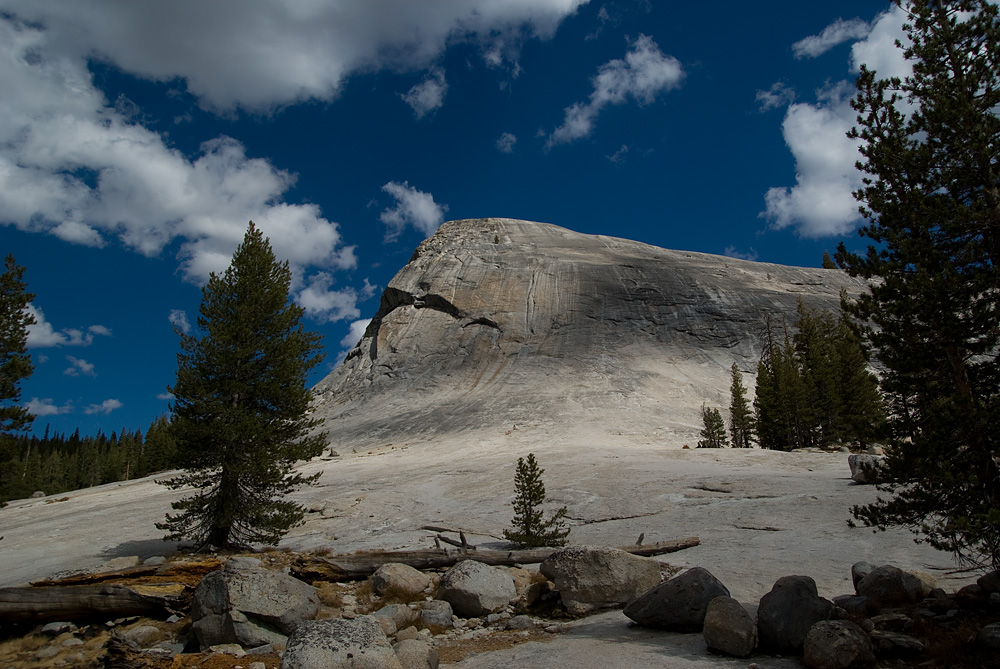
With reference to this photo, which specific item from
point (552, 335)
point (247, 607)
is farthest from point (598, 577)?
point (552, 335)

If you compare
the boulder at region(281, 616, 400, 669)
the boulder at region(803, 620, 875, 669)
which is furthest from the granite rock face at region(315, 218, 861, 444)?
the boulder at region(281, 616, 400, 669)

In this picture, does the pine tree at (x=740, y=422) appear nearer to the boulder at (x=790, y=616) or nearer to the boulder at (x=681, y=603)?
the boulder at (x=681, y=603)

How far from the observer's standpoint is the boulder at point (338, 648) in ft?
21.9

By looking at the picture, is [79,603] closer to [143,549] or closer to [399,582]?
[399,582]

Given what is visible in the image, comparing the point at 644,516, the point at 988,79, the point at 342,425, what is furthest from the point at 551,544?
the point at 342,425

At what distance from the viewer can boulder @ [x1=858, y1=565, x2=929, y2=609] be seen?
27.0 ft

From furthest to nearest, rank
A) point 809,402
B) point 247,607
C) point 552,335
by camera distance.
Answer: point 552,335 → point 809,402 → point 247,607

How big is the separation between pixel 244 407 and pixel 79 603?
7.33 meters

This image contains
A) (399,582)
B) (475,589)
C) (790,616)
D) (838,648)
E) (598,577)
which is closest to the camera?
(838,648)

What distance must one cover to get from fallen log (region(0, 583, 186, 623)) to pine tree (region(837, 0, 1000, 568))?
1249 cm

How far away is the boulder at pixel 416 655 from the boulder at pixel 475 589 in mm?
2666

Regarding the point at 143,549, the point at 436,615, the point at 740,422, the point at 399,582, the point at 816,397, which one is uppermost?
the point at 816,397

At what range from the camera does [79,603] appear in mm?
10125

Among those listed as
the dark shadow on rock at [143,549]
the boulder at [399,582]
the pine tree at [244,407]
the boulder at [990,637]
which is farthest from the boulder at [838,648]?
the dark shadow on rock at [143,549]
